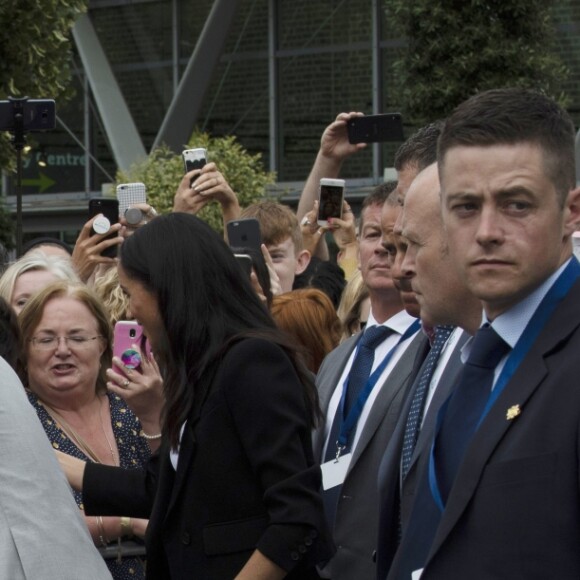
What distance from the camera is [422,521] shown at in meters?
2.52

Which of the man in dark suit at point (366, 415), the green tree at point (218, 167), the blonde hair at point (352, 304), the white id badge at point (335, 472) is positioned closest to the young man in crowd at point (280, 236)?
the blonde hair at point (352, 304)

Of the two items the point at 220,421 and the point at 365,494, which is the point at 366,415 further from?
the point at 220,421

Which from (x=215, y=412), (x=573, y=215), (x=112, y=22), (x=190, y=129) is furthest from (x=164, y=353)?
(x=112, y=22)

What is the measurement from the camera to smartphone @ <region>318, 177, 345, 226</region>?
753 cm

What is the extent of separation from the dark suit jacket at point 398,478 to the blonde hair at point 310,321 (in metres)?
2.29

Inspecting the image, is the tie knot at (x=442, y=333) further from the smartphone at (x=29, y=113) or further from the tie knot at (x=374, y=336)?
the smartphone at (x=29, y=113)

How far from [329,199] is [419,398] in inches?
179

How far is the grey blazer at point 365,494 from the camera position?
13.1ft

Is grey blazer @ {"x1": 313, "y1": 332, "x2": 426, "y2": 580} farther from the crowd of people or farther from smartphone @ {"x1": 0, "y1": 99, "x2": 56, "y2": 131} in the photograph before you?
smartphone @ {"x1": 0, "y1": 99, "x2": 56, "y2": 131}

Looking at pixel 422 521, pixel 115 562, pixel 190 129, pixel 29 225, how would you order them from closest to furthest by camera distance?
1. pixel 422 521
2. pixel 115 562
3. pixel 190 129
4. pixel 29 225

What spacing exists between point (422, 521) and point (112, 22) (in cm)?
2424

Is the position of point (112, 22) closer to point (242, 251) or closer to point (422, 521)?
point (242, 251)

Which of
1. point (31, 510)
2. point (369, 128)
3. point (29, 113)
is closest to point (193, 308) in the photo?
point (31, 510)

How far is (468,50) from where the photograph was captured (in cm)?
1627
